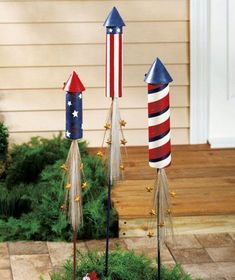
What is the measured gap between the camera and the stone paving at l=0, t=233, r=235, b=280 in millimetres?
5094

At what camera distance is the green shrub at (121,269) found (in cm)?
453

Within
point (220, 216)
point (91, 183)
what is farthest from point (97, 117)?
point (220, 216)

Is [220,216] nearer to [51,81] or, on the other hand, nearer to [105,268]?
[105,268]

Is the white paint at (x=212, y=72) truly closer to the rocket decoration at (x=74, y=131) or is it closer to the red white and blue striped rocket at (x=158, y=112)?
the red white and blue striped rocket at (x=158, y=112)

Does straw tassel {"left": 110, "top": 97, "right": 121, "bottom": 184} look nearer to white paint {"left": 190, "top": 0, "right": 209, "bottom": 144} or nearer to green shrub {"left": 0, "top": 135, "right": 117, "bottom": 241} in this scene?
green shrub {"left": 0, "top": 135, "right": 117, "bottom": 241}

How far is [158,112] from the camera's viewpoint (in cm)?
414

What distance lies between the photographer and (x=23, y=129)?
23.4 ft

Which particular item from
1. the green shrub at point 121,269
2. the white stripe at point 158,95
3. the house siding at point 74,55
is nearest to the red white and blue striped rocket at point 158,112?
the white stripe at point 158,95

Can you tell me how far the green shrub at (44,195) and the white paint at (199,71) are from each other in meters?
0.96

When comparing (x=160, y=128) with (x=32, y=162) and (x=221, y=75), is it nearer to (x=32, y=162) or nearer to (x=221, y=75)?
(x=32, y=162)

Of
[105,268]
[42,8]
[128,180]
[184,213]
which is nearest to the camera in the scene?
→ [105,268]

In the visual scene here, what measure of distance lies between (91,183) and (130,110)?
1340mm

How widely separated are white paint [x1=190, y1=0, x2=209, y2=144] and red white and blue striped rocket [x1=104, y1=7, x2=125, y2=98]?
2839mm

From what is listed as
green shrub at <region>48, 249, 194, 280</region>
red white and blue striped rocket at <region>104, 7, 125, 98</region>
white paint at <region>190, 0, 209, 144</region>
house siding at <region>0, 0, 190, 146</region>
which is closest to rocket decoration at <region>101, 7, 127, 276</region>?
red white and blue striped rocket at <region>104, 7, 125, 98</region>
